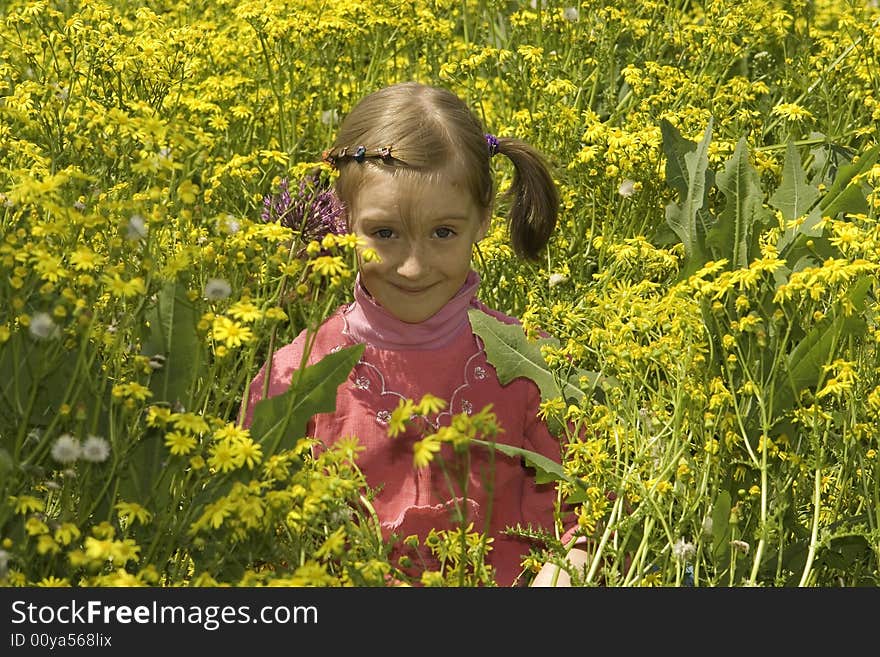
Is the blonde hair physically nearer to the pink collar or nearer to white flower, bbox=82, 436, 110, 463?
the pink collar

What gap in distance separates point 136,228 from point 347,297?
3.83ft

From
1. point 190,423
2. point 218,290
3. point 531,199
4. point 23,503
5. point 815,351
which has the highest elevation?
point 531,199

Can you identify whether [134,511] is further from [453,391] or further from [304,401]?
[453,391]

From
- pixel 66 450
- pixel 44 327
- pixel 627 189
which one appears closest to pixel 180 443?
pixel 66 450

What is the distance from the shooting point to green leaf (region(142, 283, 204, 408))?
238cm

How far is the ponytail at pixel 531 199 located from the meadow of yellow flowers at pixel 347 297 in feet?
0.41

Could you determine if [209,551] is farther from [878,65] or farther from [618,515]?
[878,65]

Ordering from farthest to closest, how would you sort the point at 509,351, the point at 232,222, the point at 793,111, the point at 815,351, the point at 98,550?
the point at 793,111
the point at 232,222
the point at 509,351
the point at 815,351
the point at 98,550

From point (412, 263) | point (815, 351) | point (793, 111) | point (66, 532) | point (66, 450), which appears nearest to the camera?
point (66, 532)

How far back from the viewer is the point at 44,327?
6.81ft

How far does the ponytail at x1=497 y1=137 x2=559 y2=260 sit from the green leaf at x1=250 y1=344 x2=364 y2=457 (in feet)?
3.19

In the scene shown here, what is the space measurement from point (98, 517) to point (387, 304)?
86cm

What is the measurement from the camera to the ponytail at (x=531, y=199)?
322 centimetres

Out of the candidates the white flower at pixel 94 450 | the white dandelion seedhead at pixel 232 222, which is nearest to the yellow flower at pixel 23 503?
the white flower at pixel 94 450
